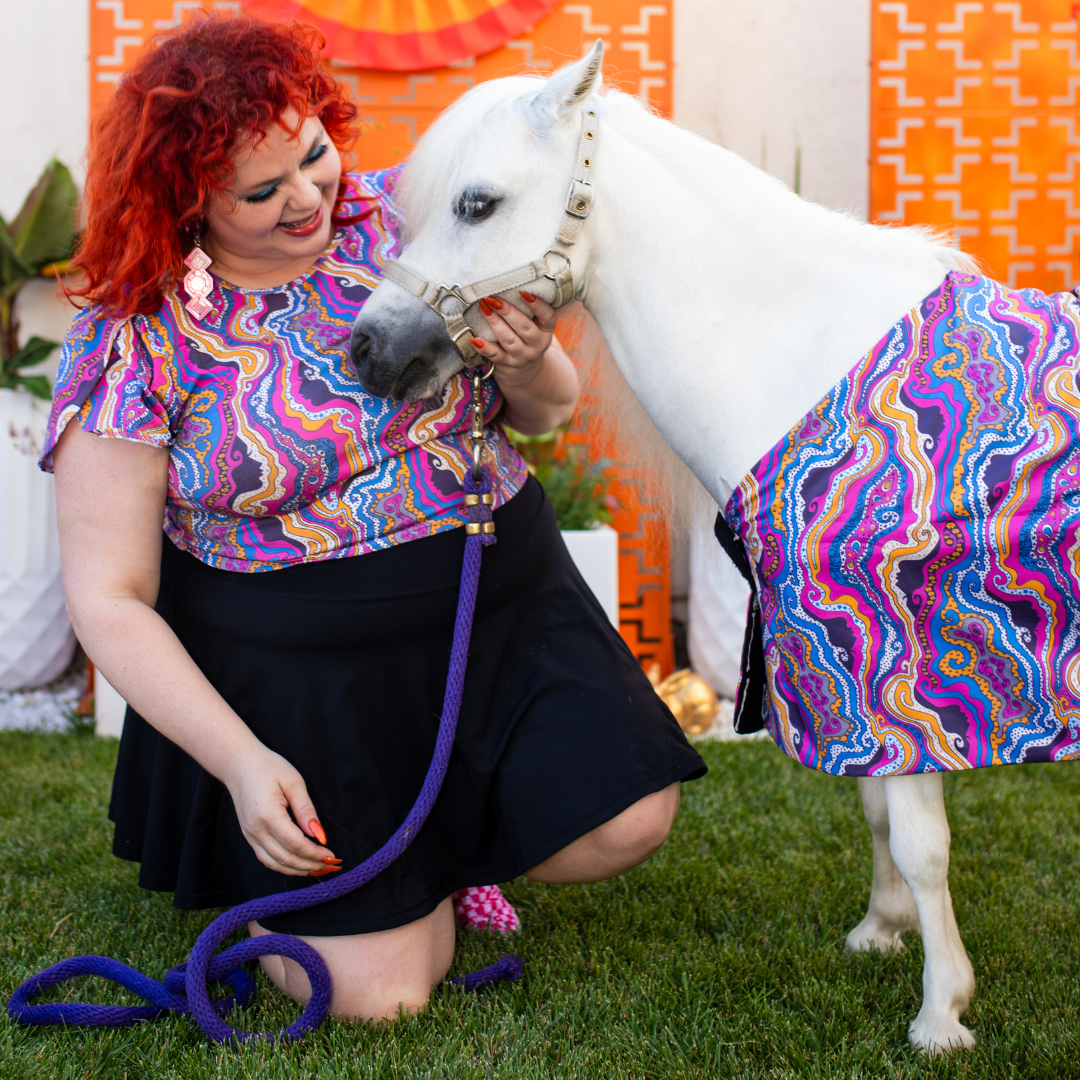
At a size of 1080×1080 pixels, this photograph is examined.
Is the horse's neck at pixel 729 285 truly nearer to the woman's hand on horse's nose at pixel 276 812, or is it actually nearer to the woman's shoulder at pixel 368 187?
the woman's shoulder at pixel 368 187

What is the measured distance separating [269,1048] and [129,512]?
0.75 metres

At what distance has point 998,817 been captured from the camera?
2.21 meters

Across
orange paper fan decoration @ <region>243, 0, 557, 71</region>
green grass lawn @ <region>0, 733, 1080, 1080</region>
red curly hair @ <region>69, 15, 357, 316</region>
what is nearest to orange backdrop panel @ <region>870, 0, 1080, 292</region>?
orange paper fan decoration @ <region>243, 0, 557, 71</region>

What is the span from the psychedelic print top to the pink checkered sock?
0.72 m

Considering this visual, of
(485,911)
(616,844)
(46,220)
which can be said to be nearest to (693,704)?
(485,911)

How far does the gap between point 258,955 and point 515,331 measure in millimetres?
953

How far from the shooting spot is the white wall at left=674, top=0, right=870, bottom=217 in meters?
3.47

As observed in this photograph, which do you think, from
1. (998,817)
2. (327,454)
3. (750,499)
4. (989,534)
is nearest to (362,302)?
(327,454)

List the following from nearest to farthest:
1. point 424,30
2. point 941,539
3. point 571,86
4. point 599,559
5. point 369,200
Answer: point 941,539
point 571,86
point 369,200
point 599,559
point 424,30

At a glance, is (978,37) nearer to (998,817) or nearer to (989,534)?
(998,817)

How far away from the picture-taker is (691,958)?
1.60m

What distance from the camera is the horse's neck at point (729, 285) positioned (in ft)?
4.08

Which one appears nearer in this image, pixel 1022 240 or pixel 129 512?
pixel 129 512

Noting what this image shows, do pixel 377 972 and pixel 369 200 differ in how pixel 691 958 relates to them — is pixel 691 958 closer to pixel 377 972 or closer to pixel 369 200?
pixel 377 972
